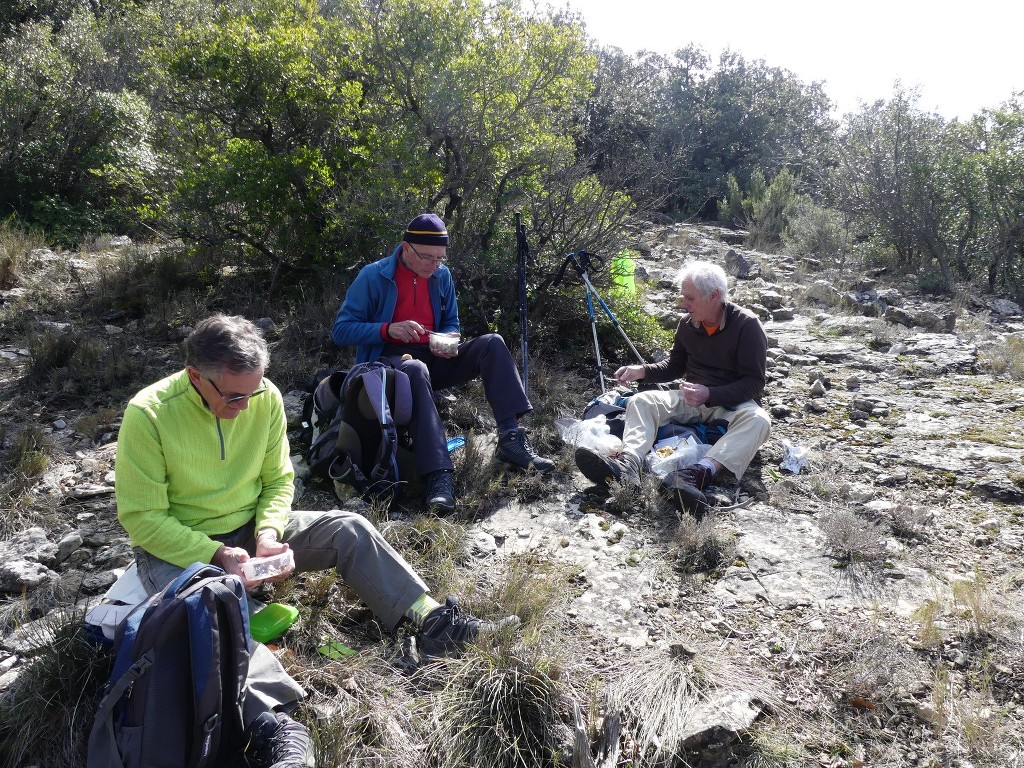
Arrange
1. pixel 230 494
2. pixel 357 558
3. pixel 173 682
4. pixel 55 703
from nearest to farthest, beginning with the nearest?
pixel 173 682 < pixel 55 703 < pixel 230 494 < pixel 357 558

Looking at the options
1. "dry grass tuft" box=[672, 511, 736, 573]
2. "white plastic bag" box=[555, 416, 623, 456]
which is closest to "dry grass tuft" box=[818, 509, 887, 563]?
"dry grass tuft" box=[672, 511, 736, 573]

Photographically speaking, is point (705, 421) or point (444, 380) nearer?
point (444, 380)

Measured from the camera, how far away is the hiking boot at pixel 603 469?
4305mm

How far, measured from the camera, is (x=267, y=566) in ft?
8.62

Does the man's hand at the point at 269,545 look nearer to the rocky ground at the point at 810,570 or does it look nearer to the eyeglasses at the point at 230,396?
the eyeglasses at the point at 230,396

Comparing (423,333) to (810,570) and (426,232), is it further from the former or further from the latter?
(810,570)

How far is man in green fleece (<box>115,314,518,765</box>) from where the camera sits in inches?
99.9

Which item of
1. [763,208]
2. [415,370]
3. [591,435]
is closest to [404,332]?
[415,370]

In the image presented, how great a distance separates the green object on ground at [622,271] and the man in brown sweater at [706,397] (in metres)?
2.09

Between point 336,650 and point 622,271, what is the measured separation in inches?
199

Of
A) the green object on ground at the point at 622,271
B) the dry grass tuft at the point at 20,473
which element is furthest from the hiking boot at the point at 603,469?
the green object on ground at the point at 622,271

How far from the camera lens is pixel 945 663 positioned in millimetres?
2873

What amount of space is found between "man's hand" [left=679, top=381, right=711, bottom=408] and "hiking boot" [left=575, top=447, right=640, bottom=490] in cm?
59

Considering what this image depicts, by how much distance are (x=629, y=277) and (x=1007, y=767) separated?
222 inches
